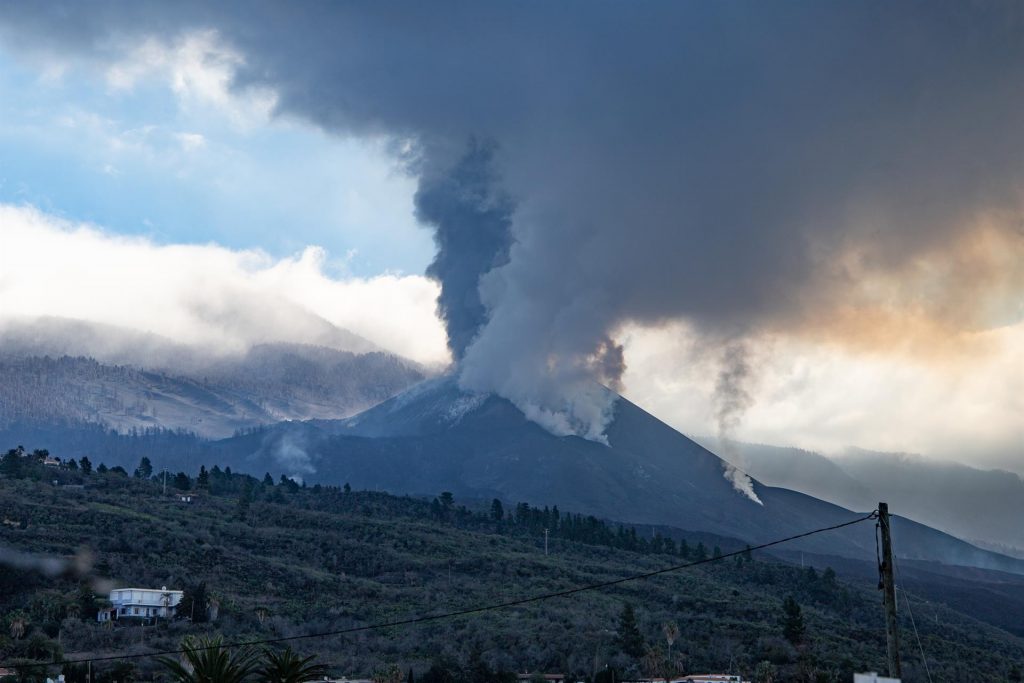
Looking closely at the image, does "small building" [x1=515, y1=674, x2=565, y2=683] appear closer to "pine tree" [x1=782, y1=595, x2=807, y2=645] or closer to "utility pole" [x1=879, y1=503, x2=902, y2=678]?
"pine tree" [x1=782, y1=595, x2=807, y2=645]

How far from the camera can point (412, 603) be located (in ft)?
513

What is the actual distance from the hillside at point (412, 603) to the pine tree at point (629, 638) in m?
1.22

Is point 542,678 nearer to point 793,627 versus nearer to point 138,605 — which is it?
point 793,627

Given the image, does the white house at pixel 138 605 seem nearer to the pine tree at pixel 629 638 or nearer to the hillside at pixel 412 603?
the hillside at pixel 412 603

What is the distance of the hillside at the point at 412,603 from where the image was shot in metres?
126

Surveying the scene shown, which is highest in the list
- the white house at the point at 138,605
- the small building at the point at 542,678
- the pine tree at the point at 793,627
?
the pine tree at the point at 793,627

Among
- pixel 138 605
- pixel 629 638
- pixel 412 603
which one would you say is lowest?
pixel 138 605

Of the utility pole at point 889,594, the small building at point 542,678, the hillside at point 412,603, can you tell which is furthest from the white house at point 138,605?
the utility pole at point 889,594

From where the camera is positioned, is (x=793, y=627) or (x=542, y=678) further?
(x=793, y=627)

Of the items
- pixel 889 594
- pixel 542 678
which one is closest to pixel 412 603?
pixel 542 678

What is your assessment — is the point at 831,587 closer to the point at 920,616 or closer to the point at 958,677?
the point at 920,616

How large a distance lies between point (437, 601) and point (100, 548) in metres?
45.2

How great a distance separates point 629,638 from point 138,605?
55.6 meters

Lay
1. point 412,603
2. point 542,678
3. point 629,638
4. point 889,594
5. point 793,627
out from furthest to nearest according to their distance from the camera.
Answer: point 412,603, point 793,627, point 629,638, point 542,678, point 889,594
